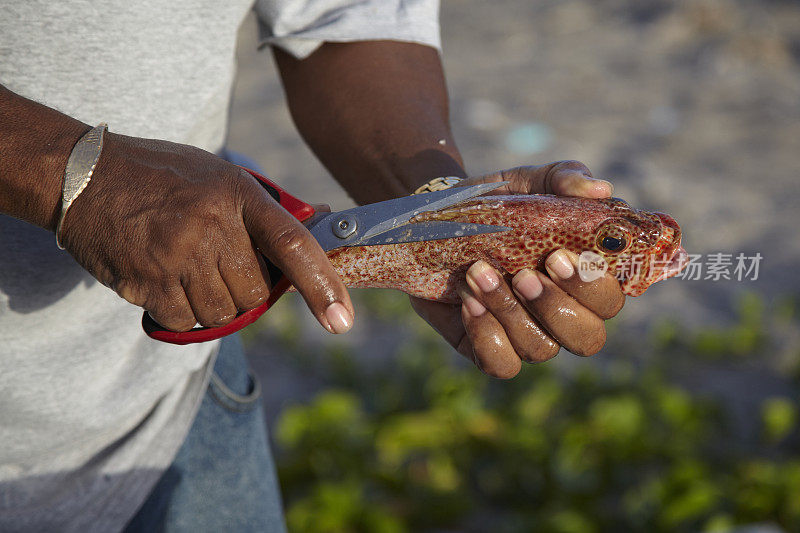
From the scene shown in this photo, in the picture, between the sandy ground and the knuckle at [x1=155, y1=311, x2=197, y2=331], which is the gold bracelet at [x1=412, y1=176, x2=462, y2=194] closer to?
the knuckle at [x1=155, y1=311, x2=197, y2=331]

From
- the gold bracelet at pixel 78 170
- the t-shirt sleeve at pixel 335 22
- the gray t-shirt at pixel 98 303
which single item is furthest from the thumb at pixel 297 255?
the t-shirt sleeve at pixel 335 22

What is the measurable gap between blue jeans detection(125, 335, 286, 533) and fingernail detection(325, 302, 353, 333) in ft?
4.01

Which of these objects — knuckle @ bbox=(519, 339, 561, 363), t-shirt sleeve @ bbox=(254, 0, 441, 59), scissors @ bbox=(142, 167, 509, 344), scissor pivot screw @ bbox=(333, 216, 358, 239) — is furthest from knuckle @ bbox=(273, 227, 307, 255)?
t-shirt sleeve @ bbox=(254, 0, 441, 59)

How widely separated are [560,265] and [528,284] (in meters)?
0.12

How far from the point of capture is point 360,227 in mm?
2061

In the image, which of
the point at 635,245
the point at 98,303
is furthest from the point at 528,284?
the point at 98,303

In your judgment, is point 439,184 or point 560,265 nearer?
point 560,265

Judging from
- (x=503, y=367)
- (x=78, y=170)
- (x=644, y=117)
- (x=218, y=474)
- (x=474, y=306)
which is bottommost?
(x=644, y=117)

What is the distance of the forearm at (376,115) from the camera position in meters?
2.56

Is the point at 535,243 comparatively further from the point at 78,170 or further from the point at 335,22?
the point at 78,170

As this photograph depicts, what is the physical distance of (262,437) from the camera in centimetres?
285

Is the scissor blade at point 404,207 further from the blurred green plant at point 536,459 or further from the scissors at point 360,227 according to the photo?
the blurred green plant at point 536,459

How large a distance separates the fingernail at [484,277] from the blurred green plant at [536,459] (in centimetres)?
234

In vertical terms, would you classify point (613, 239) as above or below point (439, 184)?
below
